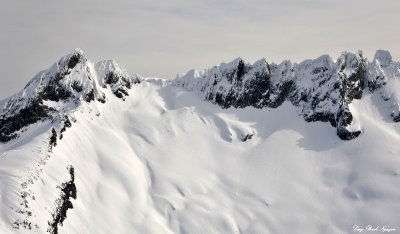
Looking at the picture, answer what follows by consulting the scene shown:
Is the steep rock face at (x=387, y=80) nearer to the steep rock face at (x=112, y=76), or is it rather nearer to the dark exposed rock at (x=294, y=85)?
the dark exposed rock at (x=294, y=85)

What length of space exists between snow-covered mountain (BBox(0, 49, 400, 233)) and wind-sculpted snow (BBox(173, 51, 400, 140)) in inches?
11.7

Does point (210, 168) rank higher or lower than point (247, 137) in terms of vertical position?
lower

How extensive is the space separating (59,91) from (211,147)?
3743 centimetres

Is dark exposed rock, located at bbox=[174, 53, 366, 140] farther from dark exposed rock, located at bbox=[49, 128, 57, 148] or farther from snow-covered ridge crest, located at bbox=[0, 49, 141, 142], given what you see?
dark exposed rock, located at bbox=[49, 128, 57, 148]

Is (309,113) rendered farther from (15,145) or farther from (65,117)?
(15,145)

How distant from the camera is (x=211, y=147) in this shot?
145 m

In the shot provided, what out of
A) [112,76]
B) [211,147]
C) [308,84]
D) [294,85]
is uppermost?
[308,84]

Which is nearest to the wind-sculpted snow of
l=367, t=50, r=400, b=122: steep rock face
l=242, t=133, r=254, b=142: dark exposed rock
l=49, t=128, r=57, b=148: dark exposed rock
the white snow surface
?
l=367, t=50, r=400, b=122: steep rock face

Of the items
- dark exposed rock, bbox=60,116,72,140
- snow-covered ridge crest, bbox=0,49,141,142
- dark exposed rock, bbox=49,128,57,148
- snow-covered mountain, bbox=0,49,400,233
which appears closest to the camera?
dark exposed rock, bbox=49,128,57,148

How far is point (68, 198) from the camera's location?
109000 mm

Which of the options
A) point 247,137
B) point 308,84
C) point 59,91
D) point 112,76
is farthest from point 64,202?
point 308,84

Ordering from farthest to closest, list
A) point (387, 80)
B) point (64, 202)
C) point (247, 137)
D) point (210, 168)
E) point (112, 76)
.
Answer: point (387, 80) < point (112, 76) < point (247, 137) < point (210, 168) < point (64, 202)

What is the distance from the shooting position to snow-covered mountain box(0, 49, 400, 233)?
118 meters

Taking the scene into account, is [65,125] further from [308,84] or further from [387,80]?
[387,80]
